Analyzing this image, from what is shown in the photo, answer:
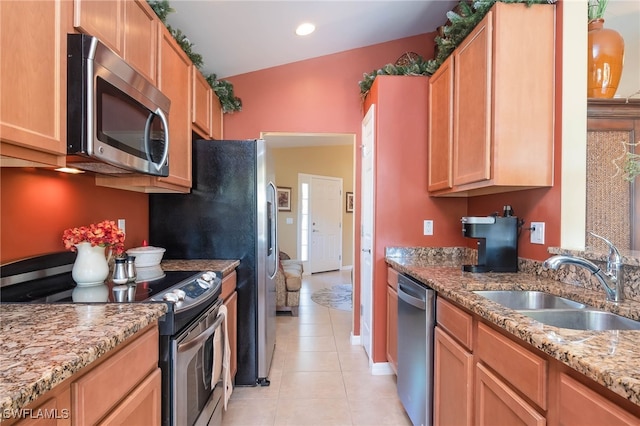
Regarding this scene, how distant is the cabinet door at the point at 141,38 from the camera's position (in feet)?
4.86

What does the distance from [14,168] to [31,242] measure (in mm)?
315

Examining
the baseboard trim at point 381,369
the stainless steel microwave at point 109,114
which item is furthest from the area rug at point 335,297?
the stainless steel microwave at point 109,114

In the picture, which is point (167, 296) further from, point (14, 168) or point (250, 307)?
point (250, 307)

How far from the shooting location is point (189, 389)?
134cm

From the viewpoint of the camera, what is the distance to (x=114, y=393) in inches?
35.5

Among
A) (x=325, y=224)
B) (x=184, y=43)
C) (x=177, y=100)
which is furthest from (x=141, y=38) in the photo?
(x=325, y=224)

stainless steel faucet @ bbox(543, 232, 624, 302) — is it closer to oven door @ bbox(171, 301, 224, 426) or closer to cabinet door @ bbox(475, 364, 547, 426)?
cabinet door @ bbox(475, 364, 547, 426)

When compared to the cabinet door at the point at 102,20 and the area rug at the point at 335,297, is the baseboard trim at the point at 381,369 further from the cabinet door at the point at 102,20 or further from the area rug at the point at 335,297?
the cabinet door at the point at 102,20

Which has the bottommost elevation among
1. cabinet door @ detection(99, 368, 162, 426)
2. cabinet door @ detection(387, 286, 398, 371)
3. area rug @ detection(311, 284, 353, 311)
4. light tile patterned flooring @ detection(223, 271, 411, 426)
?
area rug @ detection(311, 284, 353, 311)

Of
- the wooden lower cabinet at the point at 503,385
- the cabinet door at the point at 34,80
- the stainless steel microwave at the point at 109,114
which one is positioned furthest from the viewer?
the stainless steel microwave at the point at 109,114

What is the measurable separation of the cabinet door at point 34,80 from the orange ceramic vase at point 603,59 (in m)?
2.36

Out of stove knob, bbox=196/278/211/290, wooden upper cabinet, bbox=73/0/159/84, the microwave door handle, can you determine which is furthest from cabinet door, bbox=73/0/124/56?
stove knob, bbox=196/278/211/290

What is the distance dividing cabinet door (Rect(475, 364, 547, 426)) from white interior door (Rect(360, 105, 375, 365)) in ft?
4.60

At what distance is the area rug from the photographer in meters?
4.42
